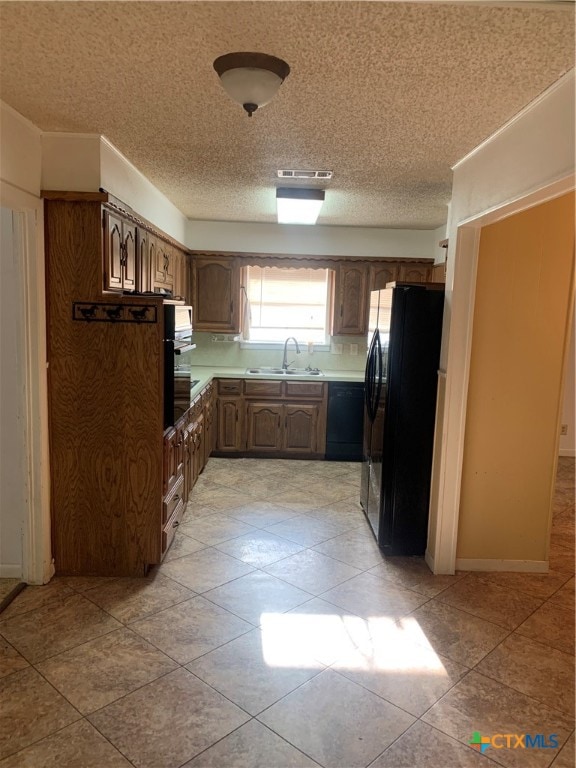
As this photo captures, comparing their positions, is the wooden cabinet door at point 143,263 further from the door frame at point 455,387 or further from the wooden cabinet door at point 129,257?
the door frame at point 455,387

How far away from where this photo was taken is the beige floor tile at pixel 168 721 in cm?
189

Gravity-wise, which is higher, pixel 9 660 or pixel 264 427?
pixel 264 427

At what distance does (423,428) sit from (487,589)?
→ 1.01 metres

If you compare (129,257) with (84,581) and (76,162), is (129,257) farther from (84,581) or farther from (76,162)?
(84,581)

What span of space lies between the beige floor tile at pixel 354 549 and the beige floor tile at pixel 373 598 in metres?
0.21

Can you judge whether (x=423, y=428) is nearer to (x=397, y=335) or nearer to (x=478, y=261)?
(x=397, y=335)

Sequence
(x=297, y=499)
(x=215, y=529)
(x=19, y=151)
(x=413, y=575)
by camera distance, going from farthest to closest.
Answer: (x=297, y=499)
(x=215, y=529)
(x=413, y=575)
(x=19, y=151)

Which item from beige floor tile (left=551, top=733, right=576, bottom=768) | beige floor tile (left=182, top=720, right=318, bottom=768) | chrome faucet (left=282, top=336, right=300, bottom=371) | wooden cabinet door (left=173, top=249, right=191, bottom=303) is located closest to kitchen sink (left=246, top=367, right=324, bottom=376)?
chrome faucet (left=282, top=336, right=300, bottom=371)

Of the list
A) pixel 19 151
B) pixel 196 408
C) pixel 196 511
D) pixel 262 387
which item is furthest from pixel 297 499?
pixel 19 151

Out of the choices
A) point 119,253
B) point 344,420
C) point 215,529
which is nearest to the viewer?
point 119,253

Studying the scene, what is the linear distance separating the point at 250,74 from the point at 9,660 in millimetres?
2588

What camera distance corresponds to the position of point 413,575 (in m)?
3.27

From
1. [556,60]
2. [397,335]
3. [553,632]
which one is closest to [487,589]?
[553,632]

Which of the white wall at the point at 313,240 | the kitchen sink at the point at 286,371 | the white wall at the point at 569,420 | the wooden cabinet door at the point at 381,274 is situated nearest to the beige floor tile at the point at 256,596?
the kitchen sink at the point at 286,371
